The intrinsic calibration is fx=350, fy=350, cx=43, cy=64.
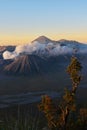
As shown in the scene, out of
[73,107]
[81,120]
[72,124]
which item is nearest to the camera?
[73,107]

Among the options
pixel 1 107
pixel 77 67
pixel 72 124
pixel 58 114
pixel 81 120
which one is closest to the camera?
pixel 77 67

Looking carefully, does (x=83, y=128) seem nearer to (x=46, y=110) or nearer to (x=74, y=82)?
(x=46, y=110)

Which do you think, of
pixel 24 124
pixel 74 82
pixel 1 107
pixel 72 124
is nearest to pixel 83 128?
pixel 72 124

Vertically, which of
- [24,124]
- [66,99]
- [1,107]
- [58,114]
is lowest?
[1,107]

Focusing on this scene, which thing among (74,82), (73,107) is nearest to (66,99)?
(73,107)

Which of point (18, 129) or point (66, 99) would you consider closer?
point (18, 129)

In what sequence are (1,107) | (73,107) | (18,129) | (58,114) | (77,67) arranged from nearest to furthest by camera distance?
(18,129), (77,67), (73,107), (58,114), (1,107)

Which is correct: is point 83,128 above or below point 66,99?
below

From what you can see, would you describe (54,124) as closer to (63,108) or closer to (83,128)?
(63,108)

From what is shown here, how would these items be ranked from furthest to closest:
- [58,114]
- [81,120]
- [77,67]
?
[81,120] → [58,114] → [77,67]
